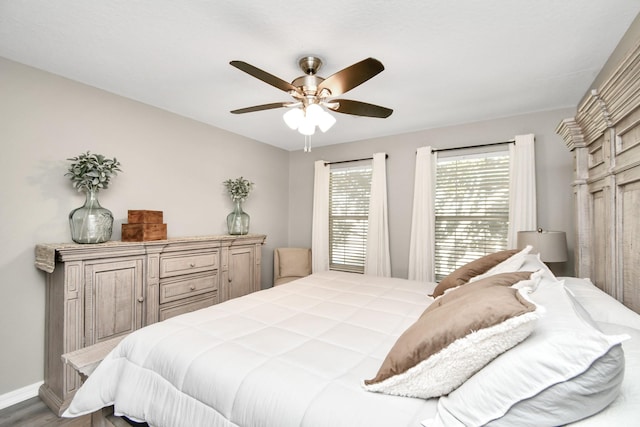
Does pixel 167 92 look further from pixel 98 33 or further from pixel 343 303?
pixel 343 303

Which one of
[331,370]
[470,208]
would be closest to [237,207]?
[331,370]

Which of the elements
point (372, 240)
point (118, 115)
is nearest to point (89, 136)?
point (118, 115)

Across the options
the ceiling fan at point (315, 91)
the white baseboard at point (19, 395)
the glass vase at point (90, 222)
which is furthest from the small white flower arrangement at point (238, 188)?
the white baseboard at point (19, 395)

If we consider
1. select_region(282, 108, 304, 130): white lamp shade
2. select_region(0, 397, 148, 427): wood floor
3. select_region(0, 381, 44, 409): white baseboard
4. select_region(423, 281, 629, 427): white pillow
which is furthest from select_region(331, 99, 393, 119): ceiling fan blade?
select_region(0, 381, 44, 409): white baseboard

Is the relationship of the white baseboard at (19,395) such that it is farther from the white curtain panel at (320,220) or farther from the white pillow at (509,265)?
the white pillow at (509,265)

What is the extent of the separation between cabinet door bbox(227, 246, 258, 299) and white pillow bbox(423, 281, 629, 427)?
2774 mm

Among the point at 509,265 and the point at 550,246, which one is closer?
the point at 509,265

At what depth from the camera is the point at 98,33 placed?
1.76 m

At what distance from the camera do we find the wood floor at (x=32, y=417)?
1891 mm

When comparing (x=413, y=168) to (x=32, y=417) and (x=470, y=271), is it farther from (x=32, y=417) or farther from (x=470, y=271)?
(x=32, y=417)

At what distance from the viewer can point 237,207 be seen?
3.65 metres

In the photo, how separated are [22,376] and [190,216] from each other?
6.11ft

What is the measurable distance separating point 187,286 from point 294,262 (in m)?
1.67

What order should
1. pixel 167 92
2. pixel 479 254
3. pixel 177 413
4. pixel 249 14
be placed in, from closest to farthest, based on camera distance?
pixel 177 413
pixel 249 14
pixel 167 92
pixel 479 254
